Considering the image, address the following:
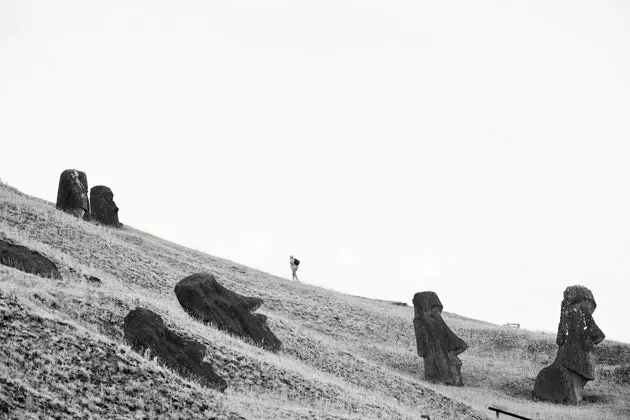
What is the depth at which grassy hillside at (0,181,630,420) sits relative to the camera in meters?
17.7

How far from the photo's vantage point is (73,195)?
4628cm

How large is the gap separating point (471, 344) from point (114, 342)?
27427 mm

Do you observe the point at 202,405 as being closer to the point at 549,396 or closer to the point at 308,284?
the point at 549,396

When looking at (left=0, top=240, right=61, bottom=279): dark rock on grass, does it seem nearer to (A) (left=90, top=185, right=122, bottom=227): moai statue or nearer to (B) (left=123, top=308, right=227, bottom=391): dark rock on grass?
(B) (left=123, top=308, right=227, bottom=391): dark rock on grass

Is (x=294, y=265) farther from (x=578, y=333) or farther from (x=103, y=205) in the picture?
(x=578, y=333)

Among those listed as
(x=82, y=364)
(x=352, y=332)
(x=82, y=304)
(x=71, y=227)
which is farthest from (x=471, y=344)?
(x=82, y=364)

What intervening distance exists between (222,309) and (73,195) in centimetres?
1925

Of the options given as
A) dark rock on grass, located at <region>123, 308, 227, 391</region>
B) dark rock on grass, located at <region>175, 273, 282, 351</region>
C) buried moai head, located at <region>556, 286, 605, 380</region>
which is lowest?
dark rock on grass, located at <region>123, 308, 227, 391</region>

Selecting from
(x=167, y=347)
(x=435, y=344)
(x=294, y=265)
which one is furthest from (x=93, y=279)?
(x=294, y=265)

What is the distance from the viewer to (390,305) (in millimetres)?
54625

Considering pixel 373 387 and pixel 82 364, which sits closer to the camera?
pixel 82 364

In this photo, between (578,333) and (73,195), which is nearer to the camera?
(578,333)

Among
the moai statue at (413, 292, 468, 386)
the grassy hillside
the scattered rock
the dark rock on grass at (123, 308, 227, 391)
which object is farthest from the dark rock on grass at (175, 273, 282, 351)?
the moai statue at (413, 292, 468, 386)

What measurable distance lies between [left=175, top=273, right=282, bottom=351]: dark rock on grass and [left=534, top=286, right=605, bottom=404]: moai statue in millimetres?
11891
